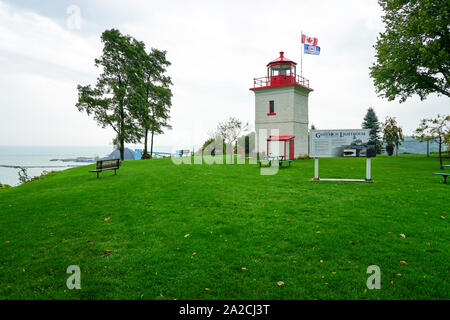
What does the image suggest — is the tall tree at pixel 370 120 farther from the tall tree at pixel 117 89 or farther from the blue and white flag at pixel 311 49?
the tall tree at pixel 117 89

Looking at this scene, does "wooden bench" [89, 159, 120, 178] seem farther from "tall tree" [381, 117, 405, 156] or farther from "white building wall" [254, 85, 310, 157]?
"tall tree" [381, 117, 405, 156]

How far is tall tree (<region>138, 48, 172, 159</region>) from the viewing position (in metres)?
36.4

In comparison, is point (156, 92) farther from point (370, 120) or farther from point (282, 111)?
point (370, 120)

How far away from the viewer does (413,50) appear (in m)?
20.6

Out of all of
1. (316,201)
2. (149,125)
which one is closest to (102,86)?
(149,125)

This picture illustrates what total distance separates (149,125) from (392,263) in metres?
34.4

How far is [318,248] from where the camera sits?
488cm

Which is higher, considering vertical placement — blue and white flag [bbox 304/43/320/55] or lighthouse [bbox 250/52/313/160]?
blue and white flag [bbox 304/43/320/55]

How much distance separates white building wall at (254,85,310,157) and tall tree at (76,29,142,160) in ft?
53.3

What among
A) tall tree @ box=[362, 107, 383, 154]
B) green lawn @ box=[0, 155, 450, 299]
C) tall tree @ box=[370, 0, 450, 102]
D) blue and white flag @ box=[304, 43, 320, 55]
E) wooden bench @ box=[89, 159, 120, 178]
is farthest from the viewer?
tall tree @ box=[362, 107, 383, 154]

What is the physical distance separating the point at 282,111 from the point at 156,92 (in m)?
19.8

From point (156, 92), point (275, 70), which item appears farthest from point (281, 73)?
point (156, 92)

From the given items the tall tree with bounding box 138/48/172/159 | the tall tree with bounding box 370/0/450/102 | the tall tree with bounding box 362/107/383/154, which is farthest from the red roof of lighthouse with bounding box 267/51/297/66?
the tall tree with bounding box 362/107/383/154
